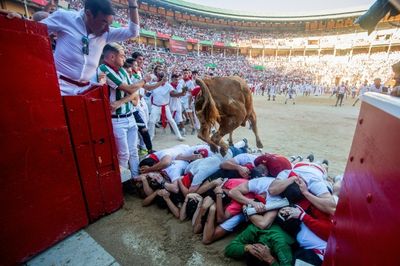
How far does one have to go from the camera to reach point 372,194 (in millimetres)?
833

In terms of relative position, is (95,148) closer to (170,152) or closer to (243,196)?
(170,152)

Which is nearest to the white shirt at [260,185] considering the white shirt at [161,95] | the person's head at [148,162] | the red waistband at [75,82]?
the person's head at [148,162]

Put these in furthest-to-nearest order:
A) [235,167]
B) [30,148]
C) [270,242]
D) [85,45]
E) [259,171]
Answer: [235,167]
[259,171]
[85,45]
[270,242]
[30,148]

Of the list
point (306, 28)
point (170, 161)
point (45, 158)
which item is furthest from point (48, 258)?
point (306, 28)

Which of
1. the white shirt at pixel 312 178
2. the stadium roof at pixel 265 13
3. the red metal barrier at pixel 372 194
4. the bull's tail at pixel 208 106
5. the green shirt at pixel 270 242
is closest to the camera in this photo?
the red metal barrier at pixel 372 194

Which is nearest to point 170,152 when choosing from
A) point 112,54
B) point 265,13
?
point 112,54

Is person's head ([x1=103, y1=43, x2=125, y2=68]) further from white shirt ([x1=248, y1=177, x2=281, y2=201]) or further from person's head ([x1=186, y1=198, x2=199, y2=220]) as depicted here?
white shirt ([x1=248, y1=177, x2=281, y2=201])

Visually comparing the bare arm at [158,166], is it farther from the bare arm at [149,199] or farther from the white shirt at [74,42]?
the white shirt at [74,42]

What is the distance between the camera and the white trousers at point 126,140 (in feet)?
10.9

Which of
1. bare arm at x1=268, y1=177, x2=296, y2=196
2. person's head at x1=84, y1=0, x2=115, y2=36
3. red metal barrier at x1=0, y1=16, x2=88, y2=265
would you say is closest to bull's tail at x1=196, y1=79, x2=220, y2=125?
bare arm at x1=268, y1=177, x2=296, y2=196

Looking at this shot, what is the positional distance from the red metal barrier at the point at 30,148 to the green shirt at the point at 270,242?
191cm

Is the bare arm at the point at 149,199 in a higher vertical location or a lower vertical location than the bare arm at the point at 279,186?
lower

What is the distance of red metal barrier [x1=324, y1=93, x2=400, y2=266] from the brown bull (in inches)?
84.6

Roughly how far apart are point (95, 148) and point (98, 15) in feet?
5.11
